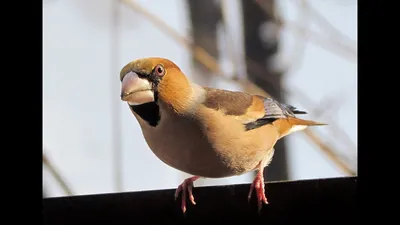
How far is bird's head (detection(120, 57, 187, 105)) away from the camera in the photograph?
122 centimetres

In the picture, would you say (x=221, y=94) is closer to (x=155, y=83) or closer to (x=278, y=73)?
(x=155, y=83)

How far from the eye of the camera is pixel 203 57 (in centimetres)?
202

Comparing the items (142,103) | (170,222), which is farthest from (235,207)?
(142,103)

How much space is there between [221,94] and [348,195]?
409 millimetres

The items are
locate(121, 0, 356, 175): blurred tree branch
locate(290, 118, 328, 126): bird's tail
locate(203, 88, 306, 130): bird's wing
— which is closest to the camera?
locate(203, 88, 306, 130): bird's wing

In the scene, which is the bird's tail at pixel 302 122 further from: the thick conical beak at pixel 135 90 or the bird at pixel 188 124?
the thick conical beak at pixel 135 90

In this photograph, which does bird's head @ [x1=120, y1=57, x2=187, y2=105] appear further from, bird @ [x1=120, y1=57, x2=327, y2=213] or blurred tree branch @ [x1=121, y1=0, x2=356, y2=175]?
blurred tree branch @ [x1=121, y1=0, x2=356, y2=175]

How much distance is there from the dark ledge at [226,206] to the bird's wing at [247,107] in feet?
0.73

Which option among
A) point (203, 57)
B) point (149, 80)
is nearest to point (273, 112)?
point (149, 80)

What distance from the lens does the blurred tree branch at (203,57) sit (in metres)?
1.88

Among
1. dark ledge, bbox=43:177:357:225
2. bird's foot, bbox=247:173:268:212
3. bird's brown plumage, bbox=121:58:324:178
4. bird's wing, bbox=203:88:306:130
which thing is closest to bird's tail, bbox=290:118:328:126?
bird's wing, bbox=203:88:306:130

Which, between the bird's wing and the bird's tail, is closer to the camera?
the bird's wing

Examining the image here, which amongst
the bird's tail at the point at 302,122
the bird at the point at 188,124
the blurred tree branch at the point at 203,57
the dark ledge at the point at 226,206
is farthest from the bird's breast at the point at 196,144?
the blurred tree branch at the point at 203,57
